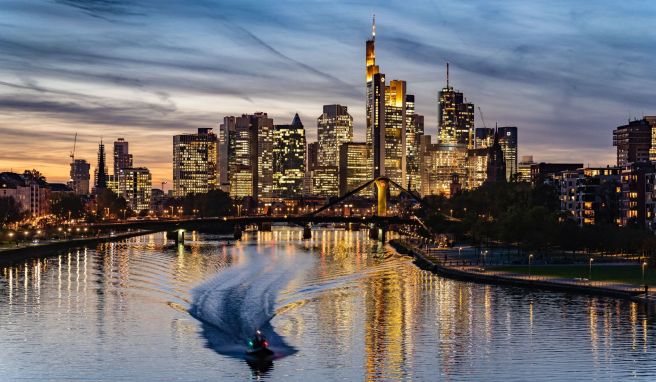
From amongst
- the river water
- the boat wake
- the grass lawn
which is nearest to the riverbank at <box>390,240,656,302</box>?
the river water

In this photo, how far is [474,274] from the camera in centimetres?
12269

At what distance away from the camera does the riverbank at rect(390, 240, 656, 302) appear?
320 ft

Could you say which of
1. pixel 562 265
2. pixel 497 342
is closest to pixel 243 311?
pixel 497 342

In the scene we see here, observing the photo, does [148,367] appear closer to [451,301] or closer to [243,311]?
[243,311]

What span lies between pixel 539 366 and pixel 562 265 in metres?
69.8

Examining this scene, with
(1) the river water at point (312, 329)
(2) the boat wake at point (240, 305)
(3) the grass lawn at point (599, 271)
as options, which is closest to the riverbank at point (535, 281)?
(1) the river water at point (312, 329)

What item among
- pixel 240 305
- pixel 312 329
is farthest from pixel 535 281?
pixel 312 329

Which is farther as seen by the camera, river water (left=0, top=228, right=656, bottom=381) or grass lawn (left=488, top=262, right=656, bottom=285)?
grass lawn (left=488, top=262, right=656, bottom=285)

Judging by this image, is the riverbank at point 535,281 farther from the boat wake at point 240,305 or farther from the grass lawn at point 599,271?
the boat wake at point 240,305

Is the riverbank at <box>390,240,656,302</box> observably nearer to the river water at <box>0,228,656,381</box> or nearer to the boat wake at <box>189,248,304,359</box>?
the river water at <box>0,228,656,381</box>

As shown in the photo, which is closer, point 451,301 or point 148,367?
point 148,367

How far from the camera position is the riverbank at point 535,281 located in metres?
97.5

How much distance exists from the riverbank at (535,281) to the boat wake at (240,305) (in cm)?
1943

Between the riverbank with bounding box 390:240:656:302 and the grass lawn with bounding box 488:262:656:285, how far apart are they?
3.10 metres
